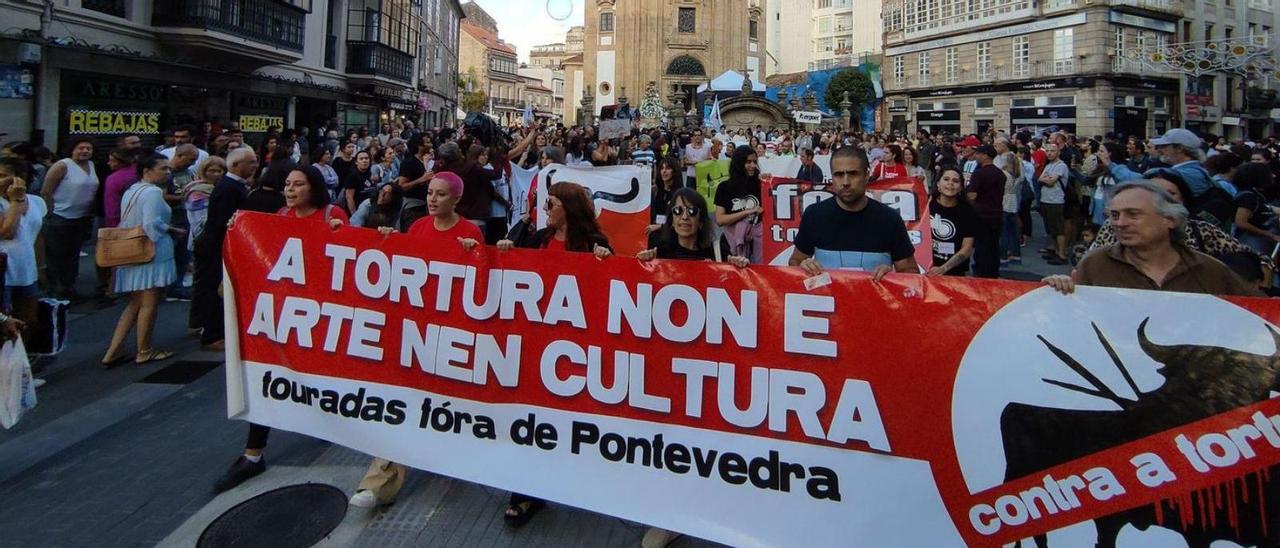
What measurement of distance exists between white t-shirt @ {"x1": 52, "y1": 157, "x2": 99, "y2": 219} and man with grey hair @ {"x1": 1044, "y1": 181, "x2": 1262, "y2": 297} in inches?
378

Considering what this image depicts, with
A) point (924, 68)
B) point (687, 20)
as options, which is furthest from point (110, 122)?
point (687, 20)

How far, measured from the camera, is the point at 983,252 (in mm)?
7070

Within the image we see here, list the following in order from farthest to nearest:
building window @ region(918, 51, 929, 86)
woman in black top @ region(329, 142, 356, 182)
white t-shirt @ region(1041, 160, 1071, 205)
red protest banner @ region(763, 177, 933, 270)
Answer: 1. building window @ region(918, 51, 929, 86)
2. white t-shirt @ region(1041, 160, 1071, 205)
3. woman in black top @ region(329, 142, 356, 182)
4. red protest banner @ region(763, 177, 933, 270)

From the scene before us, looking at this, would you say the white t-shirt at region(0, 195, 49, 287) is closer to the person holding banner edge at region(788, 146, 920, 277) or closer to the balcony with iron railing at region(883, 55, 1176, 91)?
the person holding banner edge at region(788, 146, 920, 277)

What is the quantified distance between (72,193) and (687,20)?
209 feet

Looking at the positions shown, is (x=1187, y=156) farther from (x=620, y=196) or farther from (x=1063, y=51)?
(x=1063, y=51)

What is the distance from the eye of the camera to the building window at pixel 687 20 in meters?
66.7

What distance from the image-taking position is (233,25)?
15.9 metres

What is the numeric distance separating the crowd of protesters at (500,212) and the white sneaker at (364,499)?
2 centimetres

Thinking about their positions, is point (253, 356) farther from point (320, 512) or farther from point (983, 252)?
point (983, 252)

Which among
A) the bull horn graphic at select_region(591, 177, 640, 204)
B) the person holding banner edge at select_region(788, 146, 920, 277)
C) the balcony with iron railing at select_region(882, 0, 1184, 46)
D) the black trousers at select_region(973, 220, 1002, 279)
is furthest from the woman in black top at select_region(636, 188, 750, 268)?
the balcony with iron railing at select_region(882, 0, 1184, 46)

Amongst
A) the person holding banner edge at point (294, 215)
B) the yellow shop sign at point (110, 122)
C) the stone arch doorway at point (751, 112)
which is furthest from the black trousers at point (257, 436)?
the stone arch doorway at point (751, 112)

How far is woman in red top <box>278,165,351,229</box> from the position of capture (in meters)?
4.57

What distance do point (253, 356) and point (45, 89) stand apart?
11681mm
